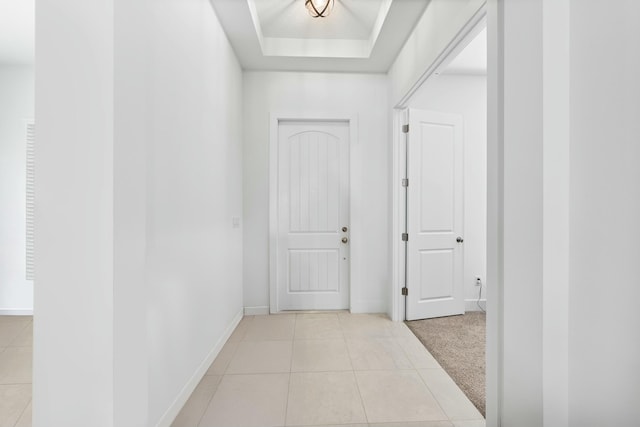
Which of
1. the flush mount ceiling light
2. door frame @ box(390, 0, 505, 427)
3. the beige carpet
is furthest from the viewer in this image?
the flush mount ceiling light

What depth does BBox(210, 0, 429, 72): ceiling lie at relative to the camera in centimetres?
235

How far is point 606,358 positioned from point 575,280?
239 mm

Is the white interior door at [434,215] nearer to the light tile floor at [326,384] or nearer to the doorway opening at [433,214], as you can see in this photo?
the doorway opening at [433,214]

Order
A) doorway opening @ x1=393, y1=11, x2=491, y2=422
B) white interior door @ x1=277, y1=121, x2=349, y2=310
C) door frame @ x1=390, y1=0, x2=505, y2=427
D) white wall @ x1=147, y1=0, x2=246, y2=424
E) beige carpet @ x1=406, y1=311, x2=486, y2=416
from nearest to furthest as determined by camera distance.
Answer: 1. door frame @ x1=390, y1=0, x2=505, y2=427
2. white wall @ x1=147, y1=0, x2=246, y2=424
3. beige carpet @ x1=406, y1=311, x2=486, y2=416
4. doorway opening @ x1=393, y1=11, x2=491, y2=422
5. white interior door @ x1=277, y1=121, x2=349, y2=310

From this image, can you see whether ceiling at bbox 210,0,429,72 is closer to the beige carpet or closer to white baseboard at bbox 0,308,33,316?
the beige carpet

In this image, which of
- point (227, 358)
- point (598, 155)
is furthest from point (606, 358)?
point (227, 358)

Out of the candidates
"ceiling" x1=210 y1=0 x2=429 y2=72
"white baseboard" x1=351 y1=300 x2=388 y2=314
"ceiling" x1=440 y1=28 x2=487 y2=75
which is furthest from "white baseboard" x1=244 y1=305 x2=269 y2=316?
"ceiling" x1=440 y1=28 x2=487 y2=75

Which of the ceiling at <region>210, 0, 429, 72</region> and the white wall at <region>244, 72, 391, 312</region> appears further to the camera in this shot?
the white wall at <region>244, 72, 391, 312</region>

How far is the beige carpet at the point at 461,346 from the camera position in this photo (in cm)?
194

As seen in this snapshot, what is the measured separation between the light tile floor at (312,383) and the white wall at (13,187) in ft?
1.76

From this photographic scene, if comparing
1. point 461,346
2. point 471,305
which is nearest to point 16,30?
point 461,346

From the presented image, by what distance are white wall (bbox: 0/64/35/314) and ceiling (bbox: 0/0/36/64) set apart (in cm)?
20

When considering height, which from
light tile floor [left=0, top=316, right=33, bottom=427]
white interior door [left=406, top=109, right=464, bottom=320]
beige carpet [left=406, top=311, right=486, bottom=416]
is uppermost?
white interior door [left=406, top=109, right=464, bottom=320]

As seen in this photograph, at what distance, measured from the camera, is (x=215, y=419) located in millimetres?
1615
